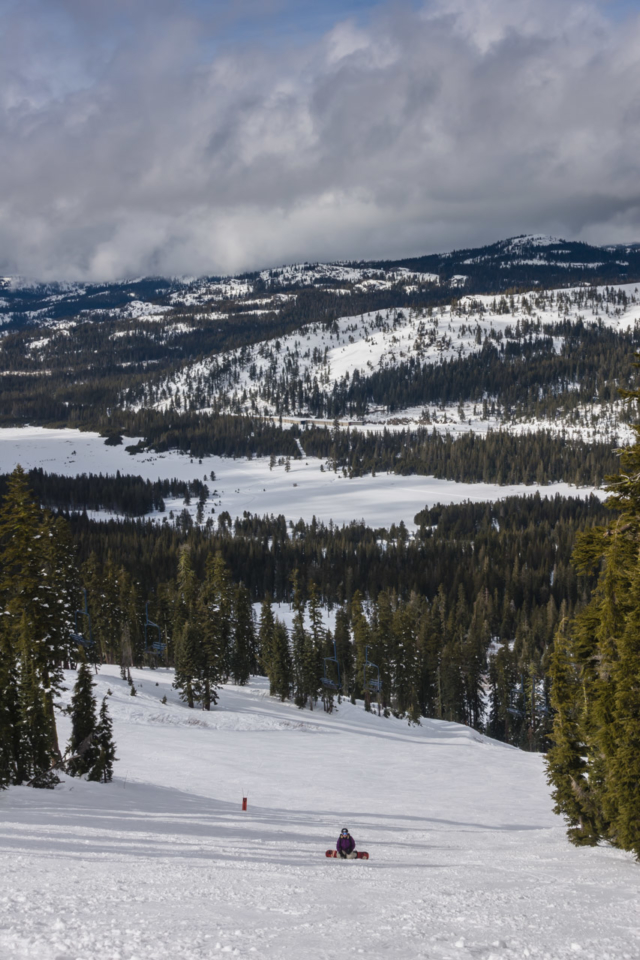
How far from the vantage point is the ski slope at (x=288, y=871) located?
1062 centimetres

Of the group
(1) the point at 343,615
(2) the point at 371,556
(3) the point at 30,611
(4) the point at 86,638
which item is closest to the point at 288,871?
(3) the point at 30,611

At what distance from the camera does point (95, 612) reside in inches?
3381

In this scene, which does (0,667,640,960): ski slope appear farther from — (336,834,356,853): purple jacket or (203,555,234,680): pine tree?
(203,555,234,680): pine tree

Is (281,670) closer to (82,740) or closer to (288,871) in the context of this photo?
(82,740)

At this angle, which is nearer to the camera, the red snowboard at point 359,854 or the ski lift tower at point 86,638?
the red snowboard at point 359,854

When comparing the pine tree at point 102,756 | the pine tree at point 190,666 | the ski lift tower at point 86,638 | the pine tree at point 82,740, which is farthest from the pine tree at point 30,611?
the ski lift tower at point 86,638

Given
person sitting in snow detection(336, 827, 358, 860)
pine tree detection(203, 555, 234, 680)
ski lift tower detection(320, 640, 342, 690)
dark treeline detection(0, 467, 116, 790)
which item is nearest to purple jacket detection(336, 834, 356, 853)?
person sitting in snow detection(336, 827, 358, 860)

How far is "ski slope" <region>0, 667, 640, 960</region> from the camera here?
1062 cm

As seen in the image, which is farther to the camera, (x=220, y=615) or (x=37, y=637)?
(x=220, y=615)

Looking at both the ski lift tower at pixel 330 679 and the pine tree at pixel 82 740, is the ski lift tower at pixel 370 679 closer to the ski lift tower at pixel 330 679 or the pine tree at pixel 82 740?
the ski lift tower at pixel 330 679

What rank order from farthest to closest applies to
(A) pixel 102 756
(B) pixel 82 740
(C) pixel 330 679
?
(C) pixel 330 679 → (B) pixel 82 740 → (A) pixel 102 756

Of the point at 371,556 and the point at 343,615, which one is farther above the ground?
the point at 371,556

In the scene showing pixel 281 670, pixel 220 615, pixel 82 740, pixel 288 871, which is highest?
Answer: pixel 288 871

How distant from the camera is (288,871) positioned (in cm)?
1705
